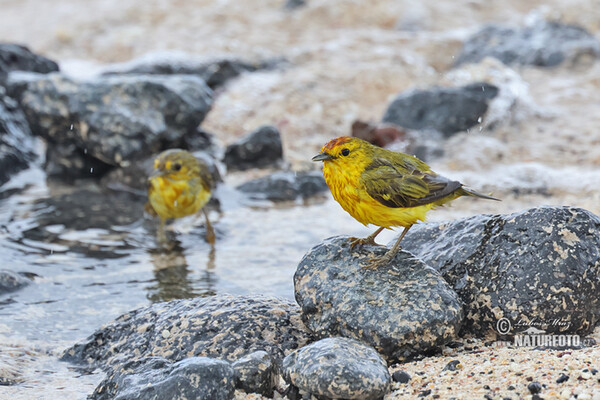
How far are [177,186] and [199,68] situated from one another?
6.38m

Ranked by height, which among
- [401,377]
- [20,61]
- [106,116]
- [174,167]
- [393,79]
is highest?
[20,61]

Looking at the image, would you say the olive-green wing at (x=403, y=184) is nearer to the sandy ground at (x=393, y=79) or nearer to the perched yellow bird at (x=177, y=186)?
the sandy ground at (x=393, y=79)

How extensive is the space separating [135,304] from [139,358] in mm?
1516

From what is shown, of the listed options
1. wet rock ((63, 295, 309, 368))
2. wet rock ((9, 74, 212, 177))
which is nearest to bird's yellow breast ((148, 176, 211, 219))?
wet rock ((9, 74, 212, 177))

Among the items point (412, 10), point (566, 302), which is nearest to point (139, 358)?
point (566, 302)

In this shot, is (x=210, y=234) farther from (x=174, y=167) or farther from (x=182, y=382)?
(x=182, y=382)

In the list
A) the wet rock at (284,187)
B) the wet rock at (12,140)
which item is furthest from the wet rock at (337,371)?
the wet rock at (12,140)

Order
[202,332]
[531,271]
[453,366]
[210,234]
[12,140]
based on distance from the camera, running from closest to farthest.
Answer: [453,366], [531,271], [202,332], [210,234], [12,140]

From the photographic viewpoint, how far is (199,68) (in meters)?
12.9

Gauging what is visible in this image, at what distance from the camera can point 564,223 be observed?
4.34 metres

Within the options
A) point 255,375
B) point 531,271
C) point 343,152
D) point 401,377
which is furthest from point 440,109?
point 255,375

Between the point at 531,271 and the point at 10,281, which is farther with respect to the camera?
the point at 10,281

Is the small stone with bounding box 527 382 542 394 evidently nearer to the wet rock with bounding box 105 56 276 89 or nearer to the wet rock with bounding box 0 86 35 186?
the wet rock with bounding box 0 86 35 186

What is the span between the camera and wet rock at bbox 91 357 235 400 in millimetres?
3492
